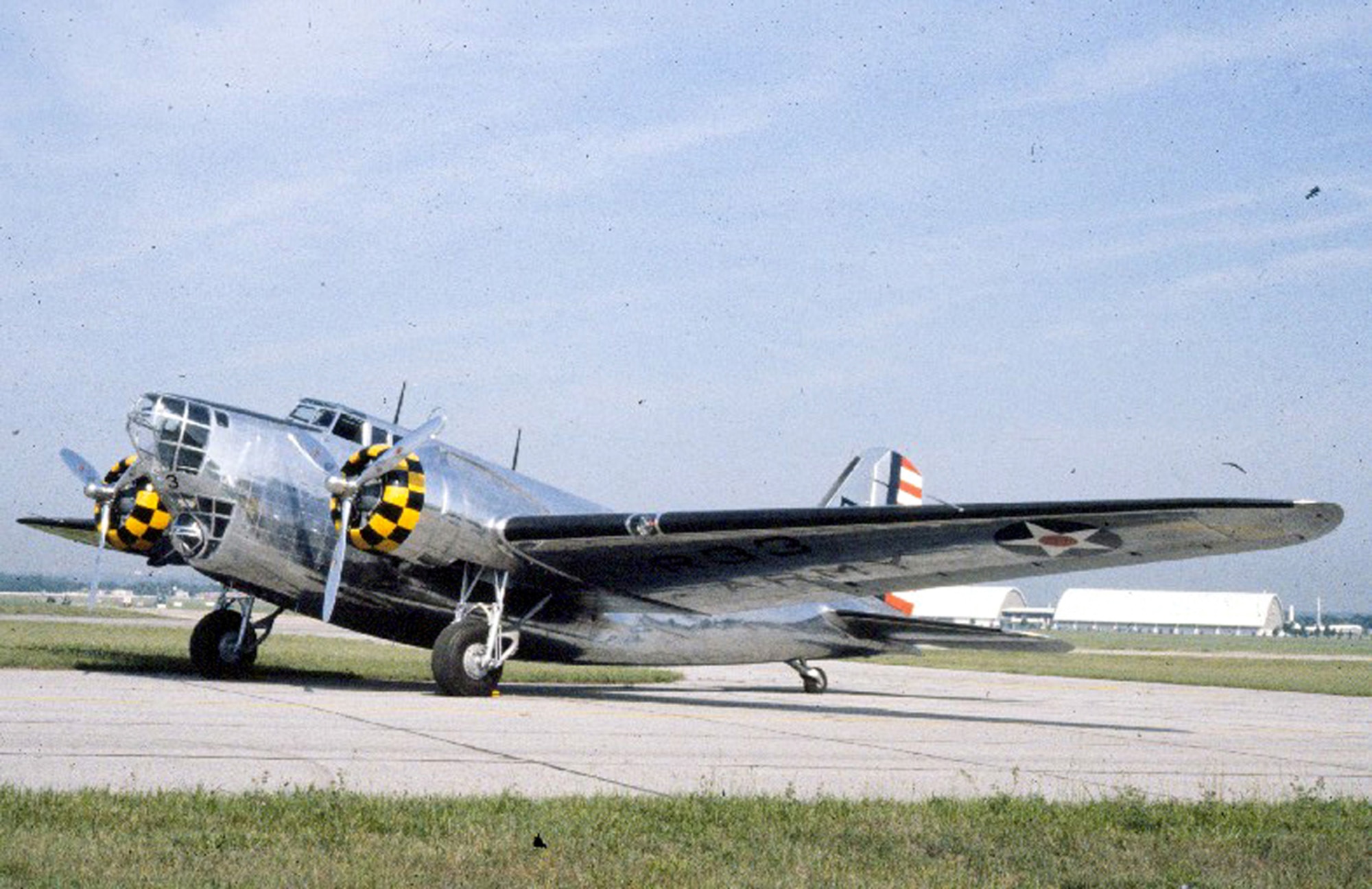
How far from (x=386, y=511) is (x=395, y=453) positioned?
680mm

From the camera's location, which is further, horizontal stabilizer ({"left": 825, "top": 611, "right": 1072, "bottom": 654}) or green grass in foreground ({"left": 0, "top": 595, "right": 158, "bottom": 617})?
green grass in foreground ({"left": 0, "top": 595, "right": 158, "bottom": 617})

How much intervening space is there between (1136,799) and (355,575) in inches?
446

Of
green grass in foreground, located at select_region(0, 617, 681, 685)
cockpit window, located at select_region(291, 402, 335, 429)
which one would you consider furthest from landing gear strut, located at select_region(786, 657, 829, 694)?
cockpit window, located at select_region(291, 402, 335, 429)

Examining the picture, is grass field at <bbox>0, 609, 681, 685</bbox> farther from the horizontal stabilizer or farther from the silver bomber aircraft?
the horizontal stabilizer

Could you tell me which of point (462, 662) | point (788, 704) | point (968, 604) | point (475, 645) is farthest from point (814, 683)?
point (968, 604)

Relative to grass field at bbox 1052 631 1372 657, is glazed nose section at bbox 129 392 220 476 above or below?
below

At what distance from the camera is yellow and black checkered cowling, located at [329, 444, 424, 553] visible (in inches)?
666

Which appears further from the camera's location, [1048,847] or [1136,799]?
[1136,799]

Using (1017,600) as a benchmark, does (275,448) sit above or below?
below

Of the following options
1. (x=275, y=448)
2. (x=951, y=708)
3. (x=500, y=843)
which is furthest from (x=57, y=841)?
(x=951, y=708)

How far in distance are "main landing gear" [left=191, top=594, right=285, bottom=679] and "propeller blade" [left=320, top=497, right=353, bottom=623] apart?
10.1 ft

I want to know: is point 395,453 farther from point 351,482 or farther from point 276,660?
point 276,660

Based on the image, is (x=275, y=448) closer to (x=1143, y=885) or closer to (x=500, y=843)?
(x=500, y=843)

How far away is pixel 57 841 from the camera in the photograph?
21.2 feet
